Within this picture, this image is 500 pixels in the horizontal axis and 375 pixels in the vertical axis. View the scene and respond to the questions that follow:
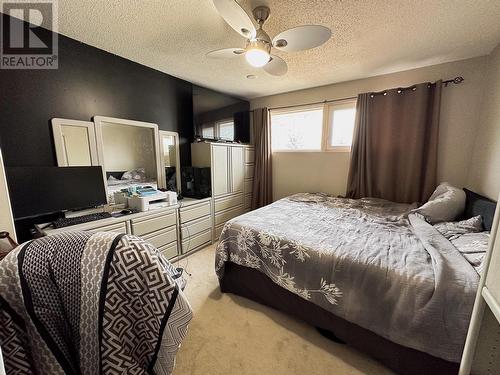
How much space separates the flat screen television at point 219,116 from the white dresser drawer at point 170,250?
65.5 inches

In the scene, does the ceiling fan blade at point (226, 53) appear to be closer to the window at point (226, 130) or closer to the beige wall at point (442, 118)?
the window at point (226, 130)

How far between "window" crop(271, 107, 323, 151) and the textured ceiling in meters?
0.90

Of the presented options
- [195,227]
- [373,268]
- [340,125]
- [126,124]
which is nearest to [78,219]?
[126,124]

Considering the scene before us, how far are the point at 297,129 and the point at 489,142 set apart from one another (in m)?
2.32

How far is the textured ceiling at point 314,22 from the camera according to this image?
4.76ft

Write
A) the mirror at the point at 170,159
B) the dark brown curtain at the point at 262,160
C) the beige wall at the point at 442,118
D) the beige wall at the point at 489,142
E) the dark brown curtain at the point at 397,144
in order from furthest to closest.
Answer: the dark brown curtain at the point at 262,160, the mirror at the point at 170,159, the dark brown curtain at the point at 397,144, the beige wall at the point at 442,118, the beige wall at the point at 489,142

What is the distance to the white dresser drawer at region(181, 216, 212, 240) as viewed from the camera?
258 centimetres

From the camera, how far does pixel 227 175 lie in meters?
3.26

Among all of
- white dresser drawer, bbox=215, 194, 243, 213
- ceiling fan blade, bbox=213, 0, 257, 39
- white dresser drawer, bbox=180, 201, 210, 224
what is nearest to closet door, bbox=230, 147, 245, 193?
white dresser drawer, bbox=215, 194, 243, 213

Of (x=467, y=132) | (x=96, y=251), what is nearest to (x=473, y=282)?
(x=96, y=251)

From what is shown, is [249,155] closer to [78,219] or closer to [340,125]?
[340,125]

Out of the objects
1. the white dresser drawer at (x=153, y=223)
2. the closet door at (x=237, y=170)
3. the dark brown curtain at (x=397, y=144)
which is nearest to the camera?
the white dresser drawer at (x=153, y=223)

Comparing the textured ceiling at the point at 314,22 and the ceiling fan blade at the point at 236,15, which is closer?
the ceiling fan blade at the point at 236,15
